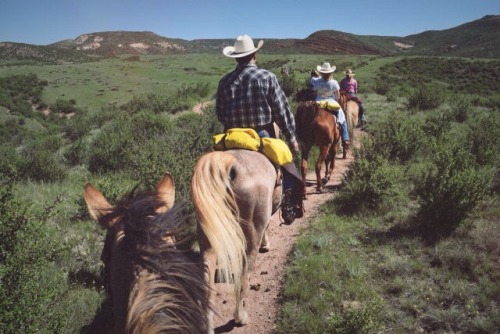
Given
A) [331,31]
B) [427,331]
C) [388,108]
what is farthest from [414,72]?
[331,31]

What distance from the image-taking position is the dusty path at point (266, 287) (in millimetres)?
3820

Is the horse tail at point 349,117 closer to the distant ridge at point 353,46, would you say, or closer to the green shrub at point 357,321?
the green shrub at point 357,321

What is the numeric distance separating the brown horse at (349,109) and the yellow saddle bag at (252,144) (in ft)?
17.9

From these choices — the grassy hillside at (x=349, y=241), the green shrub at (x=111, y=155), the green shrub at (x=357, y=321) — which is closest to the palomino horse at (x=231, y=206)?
the green shrub at (x=357, y=321)

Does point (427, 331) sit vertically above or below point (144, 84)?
below

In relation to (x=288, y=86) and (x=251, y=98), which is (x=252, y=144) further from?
(x=288, y=86)

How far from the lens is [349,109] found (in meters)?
9.24

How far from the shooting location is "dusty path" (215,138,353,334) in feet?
12.5

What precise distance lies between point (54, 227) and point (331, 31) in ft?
353

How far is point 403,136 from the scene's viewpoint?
28.1 ft

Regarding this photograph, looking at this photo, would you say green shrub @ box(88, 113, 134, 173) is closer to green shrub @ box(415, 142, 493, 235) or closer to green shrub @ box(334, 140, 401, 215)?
green shrub @ box(334, 140, 401, 215)

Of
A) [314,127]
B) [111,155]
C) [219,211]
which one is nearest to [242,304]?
[219,211]

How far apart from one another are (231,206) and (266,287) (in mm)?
1959

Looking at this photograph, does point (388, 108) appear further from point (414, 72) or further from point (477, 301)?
point (414, 72)
